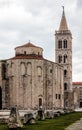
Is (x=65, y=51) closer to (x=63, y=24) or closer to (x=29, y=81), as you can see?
(x=63, y=24)

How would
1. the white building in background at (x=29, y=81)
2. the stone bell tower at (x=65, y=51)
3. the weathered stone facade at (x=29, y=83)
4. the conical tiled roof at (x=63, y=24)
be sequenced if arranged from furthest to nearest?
the conical tiled roof at (x=63, y=24) → the stone bell tower at (x=65, y=51) → the white building in background at (x=29, y=81) → the weathered stone facade at (x=29, y=83)

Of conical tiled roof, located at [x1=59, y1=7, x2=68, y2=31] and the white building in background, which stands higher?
conical tiled roof, located at [x1=59, y1=7, x2=68, y2=31]

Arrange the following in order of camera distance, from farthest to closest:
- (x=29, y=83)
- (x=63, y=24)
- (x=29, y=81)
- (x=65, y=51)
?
(x=63, y=24), (x=65, y=51), (x=29, y=81), (x=29, y=83)

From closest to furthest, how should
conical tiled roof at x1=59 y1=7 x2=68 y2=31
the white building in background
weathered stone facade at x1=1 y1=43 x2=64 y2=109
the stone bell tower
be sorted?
weathered stone facade at x1=1 y1=43 x2=64 y2=109 → the white building in background → the stone bell tower → conical tiled roof at x1=59 y1=7 x2=68 y2=31

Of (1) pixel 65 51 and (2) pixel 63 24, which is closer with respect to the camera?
(1) pixel 65 51

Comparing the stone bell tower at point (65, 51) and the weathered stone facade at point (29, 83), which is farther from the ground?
the stone bell tower at point (65, 51)

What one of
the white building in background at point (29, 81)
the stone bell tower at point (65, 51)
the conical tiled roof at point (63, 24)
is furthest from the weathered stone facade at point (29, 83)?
the conical tiled roof at point (63, 24)

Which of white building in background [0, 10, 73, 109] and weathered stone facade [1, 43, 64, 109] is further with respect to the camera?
white building in background [0, 10, 73, 109]

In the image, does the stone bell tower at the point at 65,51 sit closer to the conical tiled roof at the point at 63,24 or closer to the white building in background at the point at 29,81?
the conical tiled roof at the point at 63,24

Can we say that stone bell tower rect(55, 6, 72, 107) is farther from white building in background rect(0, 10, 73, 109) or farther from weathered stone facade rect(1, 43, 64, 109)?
weathered stone facade rect(1, 43, 64, 109)

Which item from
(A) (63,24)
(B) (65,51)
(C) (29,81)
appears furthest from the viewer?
(A) (63,24)

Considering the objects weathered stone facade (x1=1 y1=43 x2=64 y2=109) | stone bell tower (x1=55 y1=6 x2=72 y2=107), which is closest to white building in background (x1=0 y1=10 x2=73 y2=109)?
weathered stone facade (x1=1 y1=43 x2=64 y2=109)

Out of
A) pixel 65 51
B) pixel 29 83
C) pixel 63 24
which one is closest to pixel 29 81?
pixel 29 83

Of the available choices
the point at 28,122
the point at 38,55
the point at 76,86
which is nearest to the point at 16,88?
the point at 38,55
